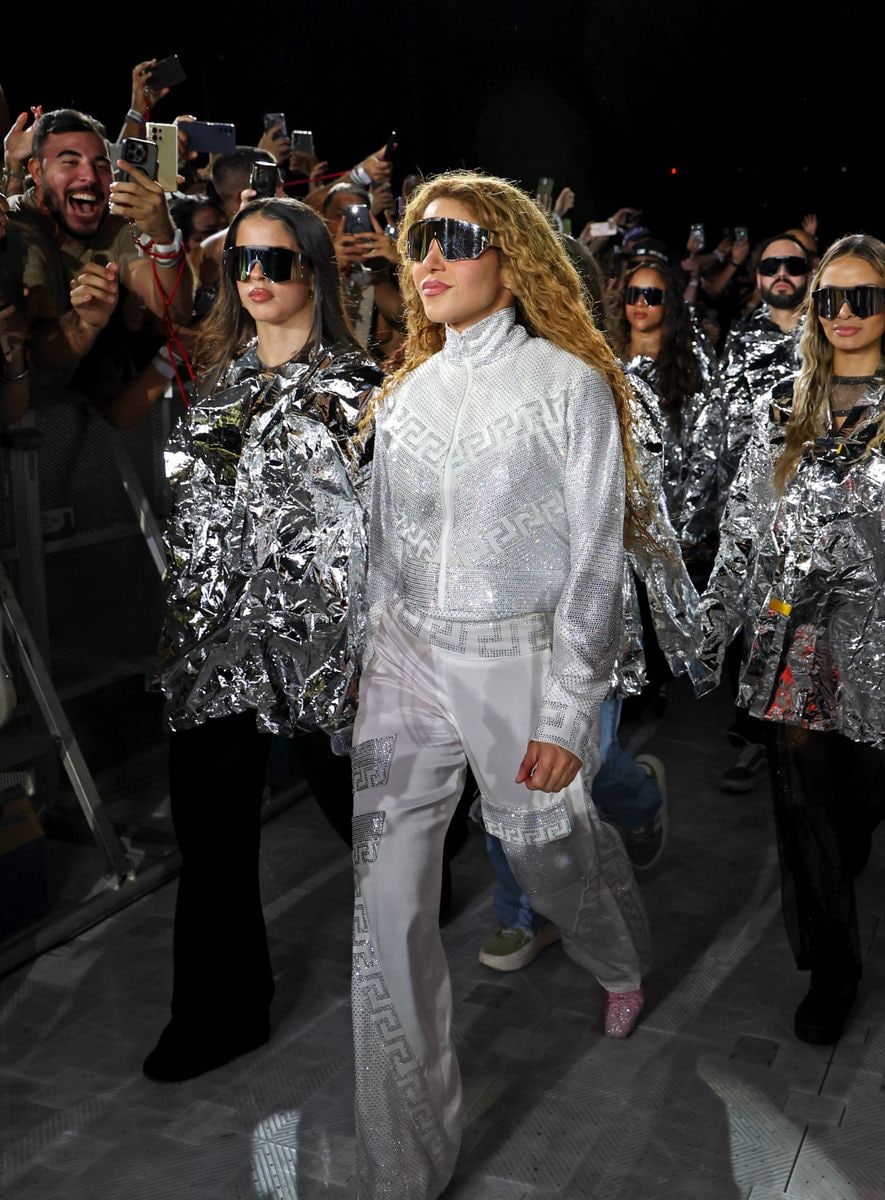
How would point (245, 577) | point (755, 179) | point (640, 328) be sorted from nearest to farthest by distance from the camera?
point (245, 577) < point (640, 328) < point (755, 179)

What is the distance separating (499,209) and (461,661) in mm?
886

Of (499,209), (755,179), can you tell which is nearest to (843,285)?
(499,209)

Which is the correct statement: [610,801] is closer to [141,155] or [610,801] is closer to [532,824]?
[532,824]

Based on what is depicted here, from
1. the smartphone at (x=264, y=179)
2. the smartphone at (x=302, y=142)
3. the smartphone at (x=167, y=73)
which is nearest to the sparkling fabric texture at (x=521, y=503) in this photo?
the smartphone at (x=264, y=179)

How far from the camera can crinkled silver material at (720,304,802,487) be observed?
16.5 ft

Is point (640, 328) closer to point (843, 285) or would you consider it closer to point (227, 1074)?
point (843, 285)

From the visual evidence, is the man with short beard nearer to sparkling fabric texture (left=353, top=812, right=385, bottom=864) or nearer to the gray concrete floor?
the gray concrete floor

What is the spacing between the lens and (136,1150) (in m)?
2.83

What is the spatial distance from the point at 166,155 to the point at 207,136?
1.68 feet

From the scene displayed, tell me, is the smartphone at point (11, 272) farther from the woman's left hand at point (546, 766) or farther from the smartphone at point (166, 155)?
A: the woman's left hand at point (546, 766)

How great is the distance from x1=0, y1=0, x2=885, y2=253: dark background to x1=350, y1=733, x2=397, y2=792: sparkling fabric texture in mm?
4486

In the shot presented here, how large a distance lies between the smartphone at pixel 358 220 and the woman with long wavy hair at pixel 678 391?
979 millimetres

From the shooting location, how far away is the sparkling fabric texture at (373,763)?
2.60m

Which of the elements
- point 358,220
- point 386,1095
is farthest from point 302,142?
point 386,1095
